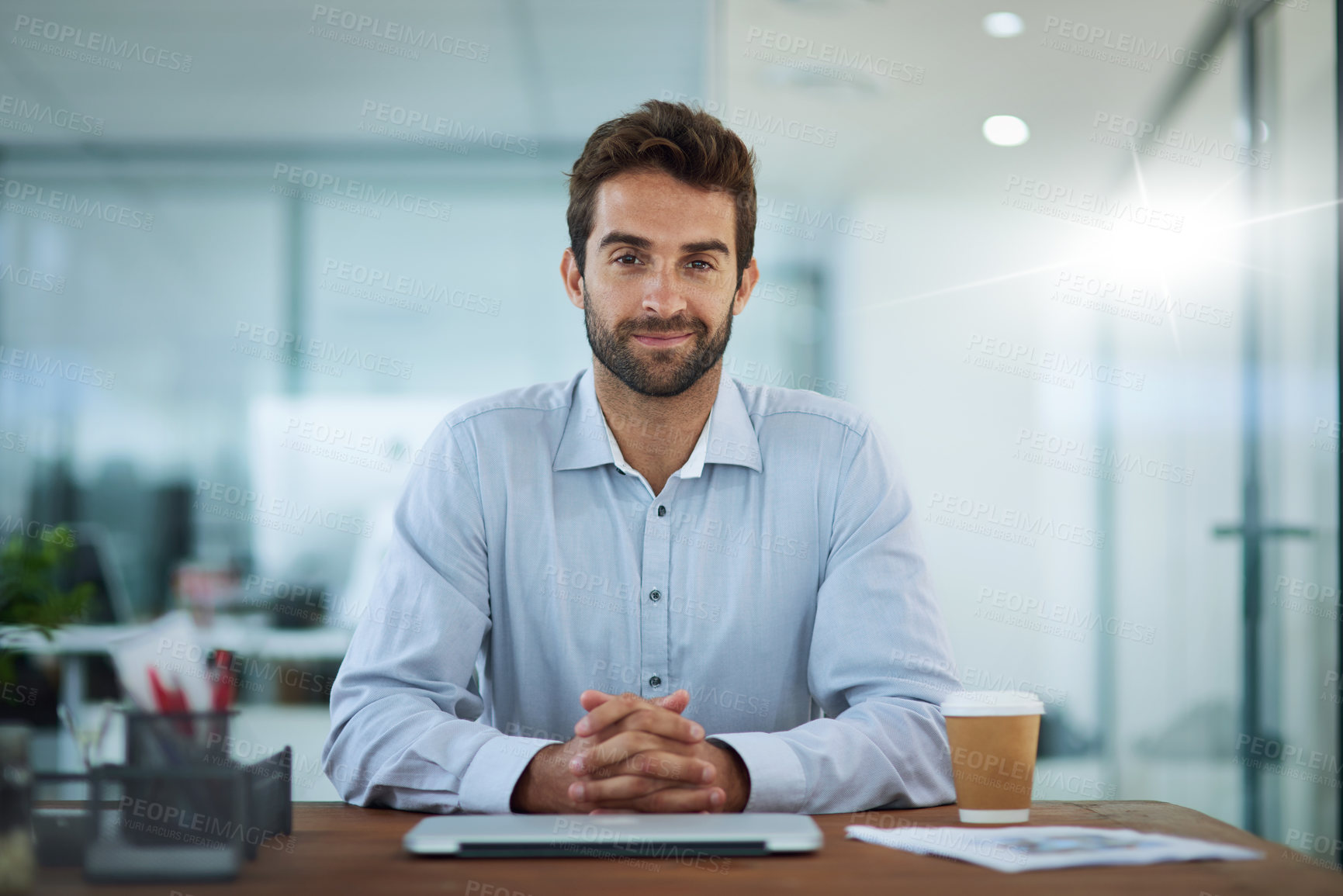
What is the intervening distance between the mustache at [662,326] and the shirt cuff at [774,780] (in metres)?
0.65

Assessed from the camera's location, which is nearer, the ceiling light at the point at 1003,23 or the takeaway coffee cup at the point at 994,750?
the takeaway coffee cup at the point at 994,750

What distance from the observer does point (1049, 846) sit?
32.9 inches

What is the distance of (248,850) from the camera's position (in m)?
0.81

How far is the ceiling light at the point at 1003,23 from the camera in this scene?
303 centimetres

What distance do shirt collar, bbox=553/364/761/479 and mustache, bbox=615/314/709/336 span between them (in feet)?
0.37

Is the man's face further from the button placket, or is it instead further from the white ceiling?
the white ceiling

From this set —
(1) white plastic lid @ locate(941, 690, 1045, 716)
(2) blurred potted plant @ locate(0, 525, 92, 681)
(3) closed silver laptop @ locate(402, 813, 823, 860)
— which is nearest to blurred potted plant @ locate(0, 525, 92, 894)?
(2) blurred potted plant @ locate(0, 525, 92, 681)

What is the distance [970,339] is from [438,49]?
6.85ft

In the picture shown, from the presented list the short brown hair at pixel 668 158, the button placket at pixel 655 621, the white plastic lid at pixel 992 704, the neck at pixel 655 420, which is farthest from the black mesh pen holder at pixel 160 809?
the short brown hair at pixel 668 158

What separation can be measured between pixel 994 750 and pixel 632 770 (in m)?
0.35

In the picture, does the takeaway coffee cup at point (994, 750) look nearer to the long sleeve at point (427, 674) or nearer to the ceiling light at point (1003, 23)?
the long sleeve at point (427, 674)

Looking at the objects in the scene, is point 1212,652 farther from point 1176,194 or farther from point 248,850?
point 248,850

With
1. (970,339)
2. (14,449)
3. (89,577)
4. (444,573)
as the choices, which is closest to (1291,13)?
(970,339)

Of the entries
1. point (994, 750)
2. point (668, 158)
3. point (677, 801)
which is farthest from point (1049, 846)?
point (668, 158)
